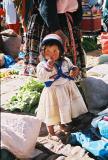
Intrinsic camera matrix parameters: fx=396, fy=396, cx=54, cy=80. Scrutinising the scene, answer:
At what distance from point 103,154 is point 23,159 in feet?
2.42

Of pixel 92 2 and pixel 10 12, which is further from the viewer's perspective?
pixel 92 2

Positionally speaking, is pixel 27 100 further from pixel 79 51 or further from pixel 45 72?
pixel 45 72

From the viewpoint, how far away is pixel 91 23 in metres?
12.3

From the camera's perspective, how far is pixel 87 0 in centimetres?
1180

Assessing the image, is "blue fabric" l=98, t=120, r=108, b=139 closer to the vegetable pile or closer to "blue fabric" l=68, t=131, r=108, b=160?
"blue fabric" l=68, t=131, r=108, b=160

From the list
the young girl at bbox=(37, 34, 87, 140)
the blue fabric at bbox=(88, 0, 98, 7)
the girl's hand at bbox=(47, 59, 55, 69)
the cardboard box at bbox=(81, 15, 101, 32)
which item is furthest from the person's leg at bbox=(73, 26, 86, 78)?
the cardboard box at bbox=(81, 15, 101, 32)

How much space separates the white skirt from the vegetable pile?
2.54 feet

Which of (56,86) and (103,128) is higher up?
(56,86)

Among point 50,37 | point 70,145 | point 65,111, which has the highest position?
point 50,37

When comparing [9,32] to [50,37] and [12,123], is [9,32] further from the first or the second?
[12,123]

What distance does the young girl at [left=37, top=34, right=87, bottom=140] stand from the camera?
4066mm

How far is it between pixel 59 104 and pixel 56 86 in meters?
0.19

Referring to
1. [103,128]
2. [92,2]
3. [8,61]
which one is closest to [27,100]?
[103,128]

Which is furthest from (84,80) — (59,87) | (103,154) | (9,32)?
(9,32)
